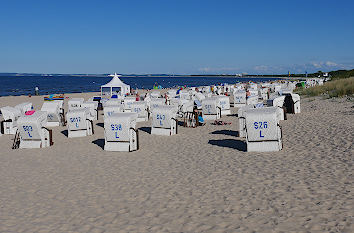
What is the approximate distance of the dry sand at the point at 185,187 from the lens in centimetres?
520

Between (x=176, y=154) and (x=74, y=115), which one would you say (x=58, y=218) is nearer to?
(x=176, y=154)

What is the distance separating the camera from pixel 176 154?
1022 centimetres

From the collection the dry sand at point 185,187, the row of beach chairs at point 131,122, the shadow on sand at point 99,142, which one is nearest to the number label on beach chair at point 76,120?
the row of beach chairs at point 131,122

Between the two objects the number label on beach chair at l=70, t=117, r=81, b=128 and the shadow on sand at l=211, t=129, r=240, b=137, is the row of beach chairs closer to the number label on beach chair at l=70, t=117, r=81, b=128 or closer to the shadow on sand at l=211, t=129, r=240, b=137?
the number label on beach chair at l=70, t=117, r=81, b=128

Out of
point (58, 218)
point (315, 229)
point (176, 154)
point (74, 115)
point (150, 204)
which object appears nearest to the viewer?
point (315, 229)

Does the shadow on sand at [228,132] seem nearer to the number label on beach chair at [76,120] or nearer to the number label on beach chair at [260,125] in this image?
the number label on beach chair at [260,125]

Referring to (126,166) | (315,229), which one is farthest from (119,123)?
(315,229)

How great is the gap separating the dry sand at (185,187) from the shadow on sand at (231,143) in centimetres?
3

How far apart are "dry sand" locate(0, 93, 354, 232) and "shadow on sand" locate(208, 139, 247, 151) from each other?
34 millimetres

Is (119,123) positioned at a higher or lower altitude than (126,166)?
higher

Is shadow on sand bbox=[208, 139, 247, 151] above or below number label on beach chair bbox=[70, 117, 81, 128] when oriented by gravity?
below

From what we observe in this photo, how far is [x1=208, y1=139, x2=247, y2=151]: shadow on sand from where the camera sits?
10.6 metres

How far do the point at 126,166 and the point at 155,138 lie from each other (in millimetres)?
4036

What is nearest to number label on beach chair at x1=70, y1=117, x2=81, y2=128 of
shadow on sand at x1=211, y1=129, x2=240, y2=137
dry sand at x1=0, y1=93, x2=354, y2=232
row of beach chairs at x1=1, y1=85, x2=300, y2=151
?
row of beach chairs at x1=1, y1=85, x2=300, y2=151
